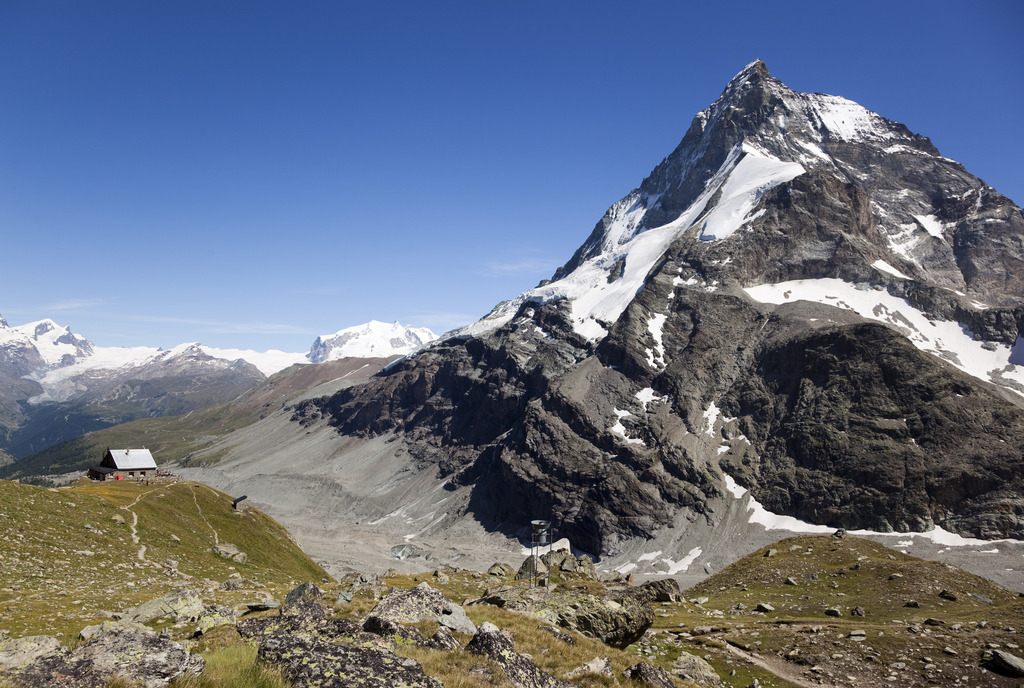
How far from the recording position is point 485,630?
603 inches

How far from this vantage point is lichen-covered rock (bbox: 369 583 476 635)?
18859 millimetres

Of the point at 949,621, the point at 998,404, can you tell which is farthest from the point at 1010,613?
the point at 998,404

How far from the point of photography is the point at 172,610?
25484 mm

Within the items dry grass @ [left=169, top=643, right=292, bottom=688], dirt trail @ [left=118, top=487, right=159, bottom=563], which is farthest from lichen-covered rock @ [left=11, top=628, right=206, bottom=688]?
dirt trail @ [left=118, top=487, right=159, bottom=563]

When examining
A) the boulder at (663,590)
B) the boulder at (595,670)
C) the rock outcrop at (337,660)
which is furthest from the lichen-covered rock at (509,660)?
the boulder at (663,590)

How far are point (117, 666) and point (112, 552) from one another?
57.7 metres

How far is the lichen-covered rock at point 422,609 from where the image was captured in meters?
18.9

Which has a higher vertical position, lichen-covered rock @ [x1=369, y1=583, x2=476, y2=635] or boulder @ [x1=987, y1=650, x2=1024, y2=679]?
boulder @ [x1=987, y1=650, x2=1024, y2=679]

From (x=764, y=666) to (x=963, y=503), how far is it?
16756 cm

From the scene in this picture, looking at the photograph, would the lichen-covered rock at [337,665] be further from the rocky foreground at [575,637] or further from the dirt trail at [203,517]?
the dirt trail at [203,517]

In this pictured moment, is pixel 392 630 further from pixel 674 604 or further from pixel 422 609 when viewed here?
pixel 674 604

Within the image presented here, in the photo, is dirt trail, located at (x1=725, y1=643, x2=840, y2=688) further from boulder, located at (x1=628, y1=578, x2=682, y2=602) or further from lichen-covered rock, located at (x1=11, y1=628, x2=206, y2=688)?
lichen-covered rock, located at (x1=11, y1=628, x2=206, y2=688)

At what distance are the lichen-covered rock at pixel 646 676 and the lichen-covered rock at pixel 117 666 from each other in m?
13.6

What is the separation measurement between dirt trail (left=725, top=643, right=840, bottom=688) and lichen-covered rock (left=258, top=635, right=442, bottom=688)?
24.7 meters
